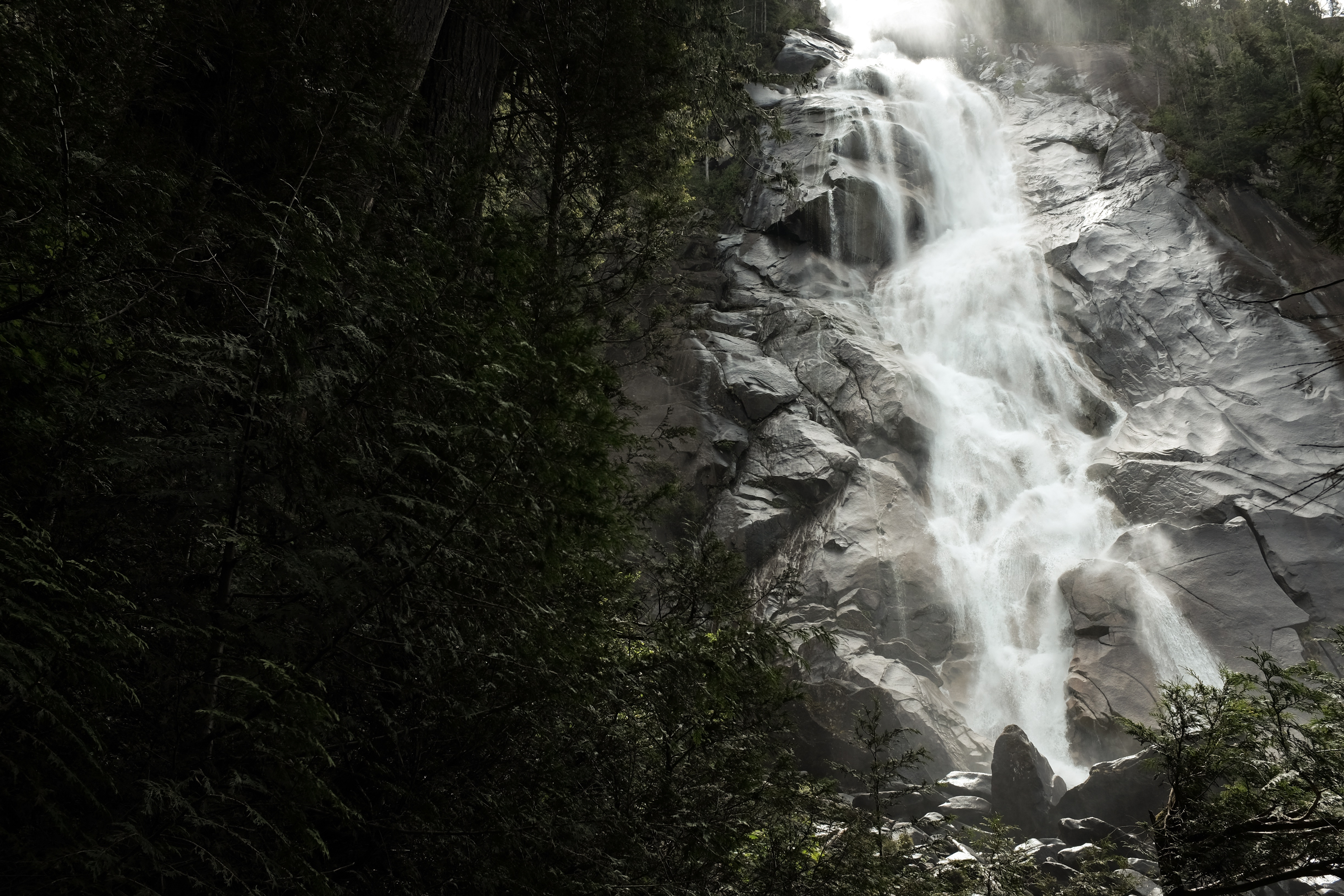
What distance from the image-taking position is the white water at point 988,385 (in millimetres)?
16641

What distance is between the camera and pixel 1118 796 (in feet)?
40.9

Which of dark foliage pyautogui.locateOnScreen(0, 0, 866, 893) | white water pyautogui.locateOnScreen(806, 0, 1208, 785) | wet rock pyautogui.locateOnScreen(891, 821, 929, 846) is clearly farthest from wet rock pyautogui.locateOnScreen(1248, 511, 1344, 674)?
dark foliage pyautogui.locateOnScreen(0, 0, 866, 893)

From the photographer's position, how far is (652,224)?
6285 mm

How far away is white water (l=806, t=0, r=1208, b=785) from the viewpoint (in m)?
16.6

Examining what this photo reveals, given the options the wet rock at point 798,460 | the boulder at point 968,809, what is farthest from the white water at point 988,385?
the boulder at point 968,809

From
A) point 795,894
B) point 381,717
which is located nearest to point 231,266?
point 381,717

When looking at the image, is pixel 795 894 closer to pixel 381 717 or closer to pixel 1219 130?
pixel 381 717

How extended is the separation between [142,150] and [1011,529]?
19.6 meters

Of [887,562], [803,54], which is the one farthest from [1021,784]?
[803,54]

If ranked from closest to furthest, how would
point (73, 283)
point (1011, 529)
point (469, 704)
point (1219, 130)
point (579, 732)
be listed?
point (73, 283)
point (469, 704)
point (579, 732)
point (1011, 529)
point (1219, 130)

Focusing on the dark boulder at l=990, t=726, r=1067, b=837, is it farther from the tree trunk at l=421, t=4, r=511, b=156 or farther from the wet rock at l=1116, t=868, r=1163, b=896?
the tree trunk at l=421, t=4, r=511, b=156

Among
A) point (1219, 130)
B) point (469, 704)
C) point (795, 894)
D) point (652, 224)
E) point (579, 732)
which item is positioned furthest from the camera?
point (1219, 130)

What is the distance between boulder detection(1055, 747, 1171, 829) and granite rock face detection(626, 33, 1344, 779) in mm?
51

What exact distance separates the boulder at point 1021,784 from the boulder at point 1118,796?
368mm
